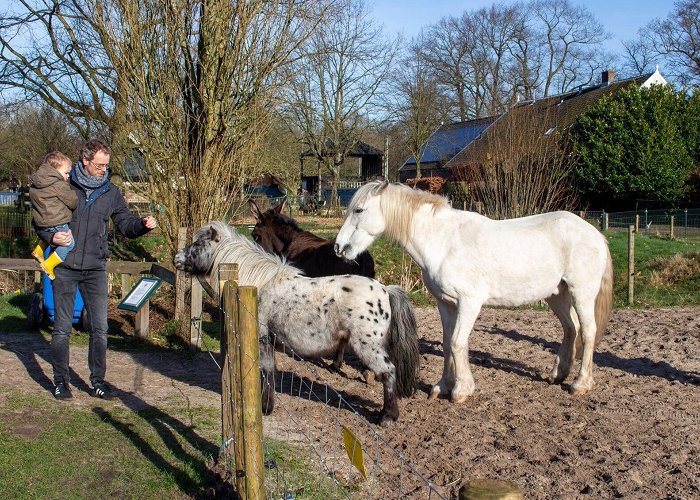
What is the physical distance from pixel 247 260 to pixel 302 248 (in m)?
2.88

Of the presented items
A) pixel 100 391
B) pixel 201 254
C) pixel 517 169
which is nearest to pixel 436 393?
pixel 201 254

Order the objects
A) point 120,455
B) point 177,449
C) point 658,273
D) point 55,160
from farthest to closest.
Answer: point 658,273 → point 55,160 → point 177,449 → point 120,455

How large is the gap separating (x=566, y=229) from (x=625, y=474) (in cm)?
274

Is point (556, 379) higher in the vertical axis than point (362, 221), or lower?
lower

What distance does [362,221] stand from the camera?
6.44m

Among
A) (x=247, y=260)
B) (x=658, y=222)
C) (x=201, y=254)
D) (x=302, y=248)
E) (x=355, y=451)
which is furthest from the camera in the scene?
(x=658, y=222)

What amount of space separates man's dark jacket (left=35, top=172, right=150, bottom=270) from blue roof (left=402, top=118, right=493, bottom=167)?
3691cm

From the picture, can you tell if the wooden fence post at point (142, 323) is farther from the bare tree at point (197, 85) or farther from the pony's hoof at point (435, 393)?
the pony's hoof at point (435, 393)

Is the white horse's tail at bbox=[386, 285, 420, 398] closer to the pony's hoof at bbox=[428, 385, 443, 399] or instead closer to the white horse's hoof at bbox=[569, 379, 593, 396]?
the pony's hoof at bbox=[428, 385, 443, 399]

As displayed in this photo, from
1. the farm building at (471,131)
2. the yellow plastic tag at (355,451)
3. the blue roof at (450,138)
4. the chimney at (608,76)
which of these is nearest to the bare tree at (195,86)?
the yellow plastic tag at (355,451)

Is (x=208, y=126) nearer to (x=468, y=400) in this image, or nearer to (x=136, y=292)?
(x=136, y=292)

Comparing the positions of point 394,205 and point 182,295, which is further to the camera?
point 182,295

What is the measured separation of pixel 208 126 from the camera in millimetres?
9609

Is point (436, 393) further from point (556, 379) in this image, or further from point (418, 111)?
point (418, 111)
